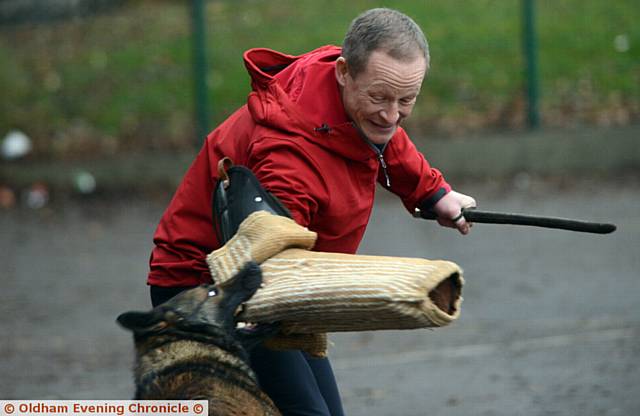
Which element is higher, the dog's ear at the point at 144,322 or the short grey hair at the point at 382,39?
the short grey hair at the point at 382,39

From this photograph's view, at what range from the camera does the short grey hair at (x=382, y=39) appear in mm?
3148

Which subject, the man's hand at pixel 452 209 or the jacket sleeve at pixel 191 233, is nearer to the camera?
the jacket sleeve at pixel 191 233

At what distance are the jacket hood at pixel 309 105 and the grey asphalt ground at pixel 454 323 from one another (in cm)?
246

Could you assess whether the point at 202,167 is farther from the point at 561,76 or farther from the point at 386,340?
the point at 561,76

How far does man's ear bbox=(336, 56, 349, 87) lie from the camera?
3271 millimetres

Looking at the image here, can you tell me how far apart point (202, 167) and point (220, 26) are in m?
8.35

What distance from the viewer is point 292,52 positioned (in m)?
11.6

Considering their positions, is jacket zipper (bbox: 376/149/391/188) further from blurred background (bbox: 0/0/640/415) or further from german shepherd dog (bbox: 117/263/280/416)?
blurred background (bbox: 0/0/640/415)

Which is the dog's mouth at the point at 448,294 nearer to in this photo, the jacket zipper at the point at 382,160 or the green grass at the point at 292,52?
the jacket zipper at the point at 382,160

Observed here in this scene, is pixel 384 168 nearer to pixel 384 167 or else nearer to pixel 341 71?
pixel 384 167

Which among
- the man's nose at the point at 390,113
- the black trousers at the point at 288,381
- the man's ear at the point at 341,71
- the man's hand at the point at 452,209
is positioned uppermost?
the man's ear at the point at 341,71

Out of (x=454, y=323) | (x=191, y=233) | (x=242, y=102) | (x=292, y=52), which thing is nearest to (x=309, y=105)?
(x=191, y=233)

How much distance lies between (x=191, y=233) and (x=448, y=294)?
3.00 feet

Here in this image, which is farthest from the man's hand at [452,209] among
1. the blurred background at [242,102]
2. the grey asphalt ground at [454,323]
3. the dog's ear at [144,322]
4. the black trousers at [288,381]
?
the blurred background at [242,102]
